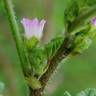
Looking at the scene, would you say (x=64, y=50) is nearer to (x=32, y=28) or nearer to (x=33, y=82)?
(x=33, y=82)

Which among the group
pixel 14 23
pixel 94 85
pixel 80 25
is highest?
pixel 94 85

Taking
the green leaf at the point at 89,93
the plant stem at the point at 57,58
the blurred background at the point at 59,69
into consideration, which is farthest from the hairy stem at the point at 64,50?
the blurred background at the point at 59,69

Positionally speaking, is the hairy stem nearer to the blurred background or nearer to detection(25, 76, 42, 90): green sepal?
detection(25, 76, 42, 90): green sepal

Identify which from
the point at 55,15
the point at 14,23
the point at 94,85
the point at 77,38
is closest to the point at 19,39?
the point at 14,23

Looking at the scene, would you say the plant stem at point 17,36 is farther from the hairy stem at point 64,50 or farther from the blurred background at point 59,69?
the blurred background at point 59,69

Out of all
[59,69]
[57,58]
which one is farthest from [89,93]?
[59,69]

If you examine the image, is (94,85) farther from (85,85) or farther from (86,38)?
(86,38)

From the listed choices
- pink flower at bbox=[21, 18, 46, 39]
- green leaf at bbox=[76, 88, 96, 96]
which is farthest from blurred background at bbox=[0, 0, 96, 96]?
green leaf at bbox=[76, 88, 96, 96]
